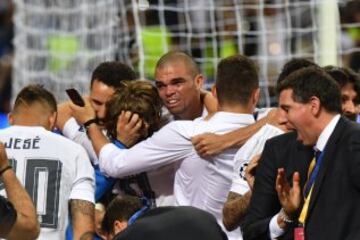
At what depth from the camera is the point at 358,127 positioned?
5.29 m

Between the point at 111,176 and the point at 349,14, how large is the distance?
521cm

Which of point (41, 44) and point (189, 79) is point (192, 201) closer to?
point (189, 79)

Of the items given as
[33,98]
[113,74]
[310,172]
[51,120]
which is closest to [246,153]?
[310,172]

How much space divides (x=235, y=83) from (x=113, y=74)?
117 centimetres

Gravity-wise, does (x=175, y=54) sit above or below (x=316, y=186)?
above

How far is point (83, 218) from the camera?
248 inches

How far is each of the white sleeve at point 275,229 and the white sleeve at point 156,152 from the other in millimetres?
1010

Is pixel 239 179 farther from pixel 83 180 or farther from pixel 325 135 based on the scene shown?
→ pixel 83 180

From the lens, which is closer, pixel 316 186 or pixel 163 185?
pixel 316 186

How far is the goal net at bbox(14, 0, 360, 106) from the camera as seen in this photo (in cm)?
1054

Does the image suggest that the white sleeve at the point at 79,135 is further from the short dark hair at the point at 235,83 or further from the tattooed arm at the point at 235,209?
the tattooed arm at the point at 235,209

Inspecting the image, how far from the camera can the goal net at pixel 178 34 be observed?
10539 mm

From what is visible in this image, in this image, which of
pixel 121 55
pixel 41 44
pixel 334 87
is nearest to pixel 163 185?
pixel 334 87

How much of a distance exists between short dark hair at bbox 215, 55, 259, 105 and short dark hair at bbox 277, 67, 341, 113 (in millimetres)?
790
